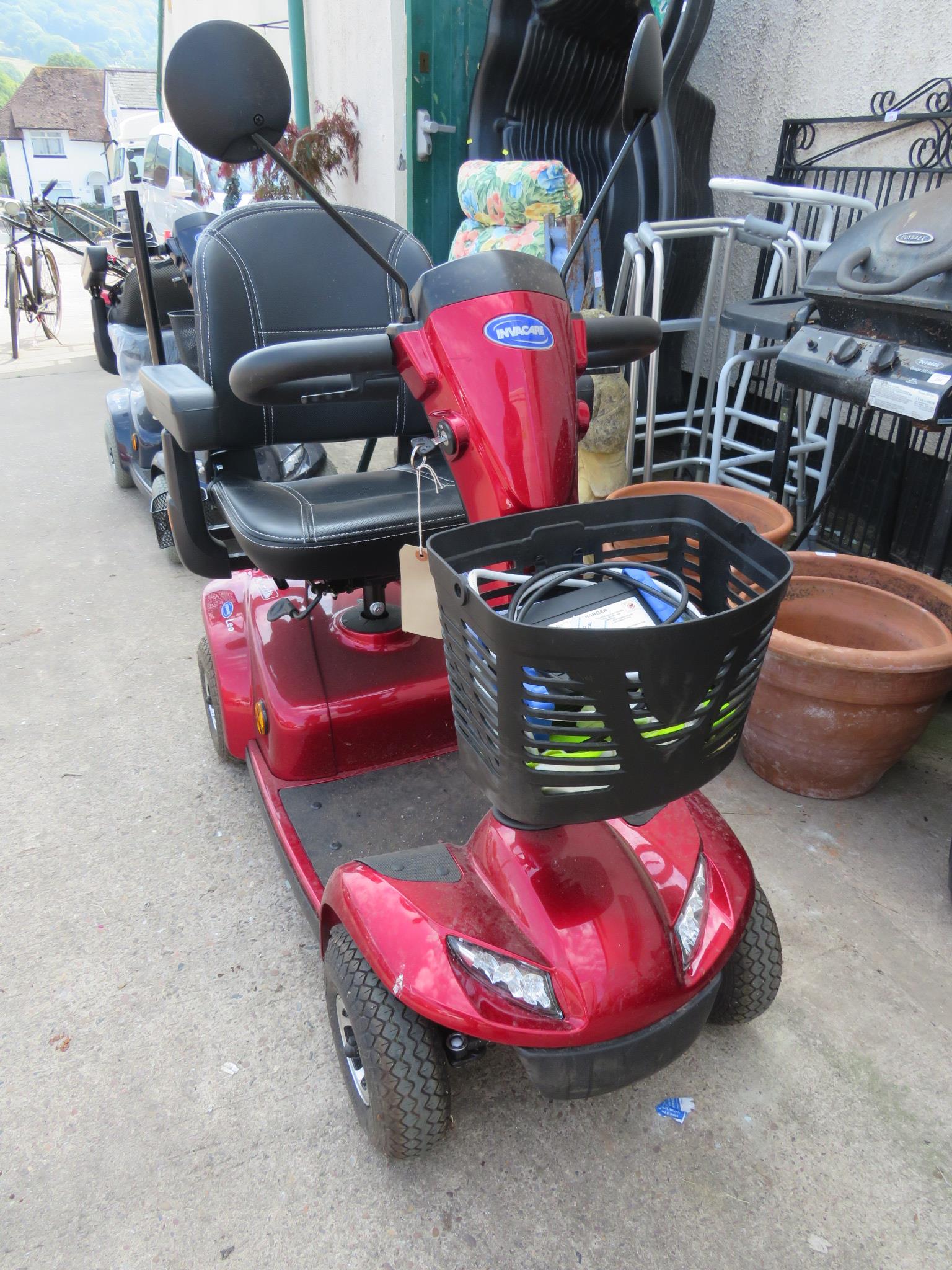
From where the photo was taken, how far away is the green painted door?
460cm

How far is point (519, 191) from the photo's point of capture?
3.73 meters

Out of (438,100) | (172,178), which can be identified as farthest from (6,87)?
(438,100)

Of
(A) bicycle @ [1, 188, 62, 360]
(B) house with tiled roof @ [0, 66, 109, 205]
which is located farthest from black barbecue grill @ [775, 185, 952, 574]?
(B) house with tiled roof @ [0, 66, 109, 205]

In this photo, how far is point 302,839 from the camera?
1.80 meters

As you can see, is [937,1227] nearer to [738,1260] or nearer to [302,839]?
[738,1260]

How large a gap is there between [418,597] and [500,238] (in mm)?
3172

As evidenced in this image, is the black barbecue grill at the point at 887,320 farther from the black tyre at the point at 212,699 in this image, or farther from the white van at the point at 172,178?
the white van at the point at 172,178

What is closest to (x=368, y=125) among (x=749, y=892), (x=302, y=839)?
(x=302, y=839)

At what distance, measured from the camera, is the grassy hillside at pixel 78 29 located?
13025 centimetres

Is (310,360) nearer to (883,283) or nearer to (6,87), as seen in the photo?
(883,283)

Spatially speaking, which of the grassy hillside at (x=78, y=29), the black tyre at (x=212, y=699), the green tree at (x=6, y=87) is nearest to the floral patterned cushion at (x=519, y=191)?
the black tyre at (x=212, y=699)

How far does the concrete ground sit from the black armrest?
0.96 m

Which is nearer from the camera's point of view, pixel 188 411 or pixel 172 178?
pixel 188 411

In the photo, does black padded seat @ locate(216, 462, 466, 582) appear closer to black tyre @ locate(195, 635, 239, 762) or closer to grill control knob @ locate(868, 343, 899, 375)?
black tyre @ locate(195, 635, 239, 762)
